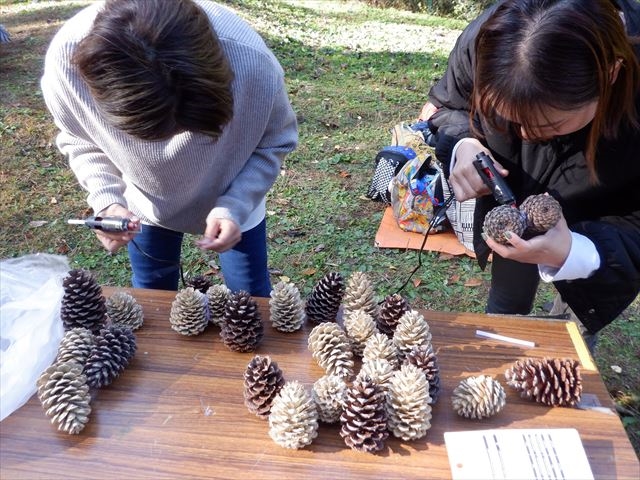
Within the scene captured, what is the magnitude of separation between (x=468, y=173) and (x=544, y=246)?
339 mm

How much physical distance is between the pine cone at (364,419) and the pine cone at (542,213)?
1.76ft

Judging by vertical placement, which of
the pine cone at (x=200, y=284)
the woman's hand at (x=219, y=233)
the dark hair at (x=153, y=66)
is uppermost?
the dark hair at (x=153, y=66)

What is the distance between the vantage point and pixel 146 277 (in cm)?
180

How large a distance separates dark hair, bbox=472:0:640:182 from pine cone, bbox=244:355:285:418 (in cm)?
77

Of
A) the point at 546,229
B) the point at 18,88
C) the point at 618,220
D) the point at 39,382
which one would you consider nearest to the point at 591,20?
the point at 546,229

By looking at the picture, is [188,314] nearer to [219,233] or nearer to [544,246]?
[219,233]

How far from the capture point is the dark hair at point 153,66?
3.35 ft

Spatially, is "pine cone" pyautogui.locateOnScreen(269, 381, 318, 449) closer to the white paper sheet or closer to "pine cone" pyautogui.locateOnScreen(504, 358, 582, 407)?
the white paper sheet

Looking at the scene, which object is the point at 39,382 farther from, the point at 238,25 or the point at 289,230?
the point at 289,230

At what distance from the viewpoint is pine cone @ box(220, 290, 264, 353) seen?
1.29 m

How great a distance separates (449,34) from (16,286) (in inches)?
309

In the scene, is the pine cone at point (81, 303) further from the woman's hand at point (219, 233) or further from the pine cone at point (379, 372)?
the pine cone at point (379, 372)

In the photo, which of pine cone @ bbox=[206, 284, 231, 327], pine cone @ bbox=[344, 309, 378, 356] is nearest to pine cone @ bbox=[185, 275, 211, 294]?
pine cone @ bbox=[206, 284, 231, 327]

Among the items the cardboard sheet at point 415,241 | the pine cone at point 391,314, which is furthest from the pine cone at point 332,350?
the cardboard sheet at point 415,241
